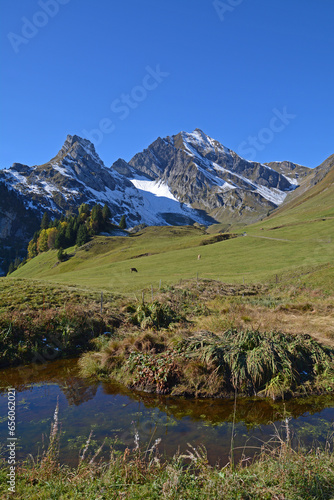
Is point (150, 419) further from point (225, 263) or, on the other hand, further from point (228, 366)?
point (225, 263)

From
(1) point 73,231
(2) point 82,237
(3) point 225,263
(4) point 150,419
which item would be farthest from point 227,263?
(1) point 73,231

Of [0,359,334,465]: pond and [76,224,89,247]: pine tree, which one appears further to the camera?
[76,224,89,247]: pine tree

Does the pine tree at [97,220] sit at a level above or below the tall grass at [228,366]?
above

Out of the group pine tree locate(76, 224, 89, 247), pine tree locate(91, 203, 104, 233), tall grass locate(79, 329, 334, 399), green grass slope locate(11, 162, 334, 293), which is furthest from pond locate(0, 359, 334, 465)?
pine tree locate(91, 203, 104, 233)

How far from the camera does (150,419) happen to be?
10.6m

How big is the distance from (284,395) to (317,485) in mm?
6911

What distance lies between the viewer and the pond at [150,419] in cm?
891

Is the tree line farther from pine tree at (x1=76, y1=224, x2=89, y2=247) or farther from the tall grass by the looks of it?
the tall grass

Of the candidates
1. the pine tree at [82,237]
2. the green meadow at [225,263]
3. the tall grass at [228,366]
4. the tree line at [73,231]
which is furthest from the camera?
the tree line at [73,231]

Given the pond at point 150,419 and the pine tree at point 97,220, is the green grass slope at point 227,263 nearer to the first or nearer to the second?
the pond at point 150,419

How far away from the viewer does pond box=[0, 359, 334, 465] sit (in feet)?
29.2

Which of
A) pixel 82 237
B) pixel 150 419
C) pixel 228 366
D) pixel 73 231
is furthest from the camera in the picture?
pixel 73 231

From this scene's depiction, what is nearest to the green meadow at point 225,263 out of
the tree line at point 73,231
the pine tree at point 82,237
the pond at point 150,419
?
the pine tree at point 82,237

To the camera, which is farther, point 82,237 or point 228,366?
point 82,237
